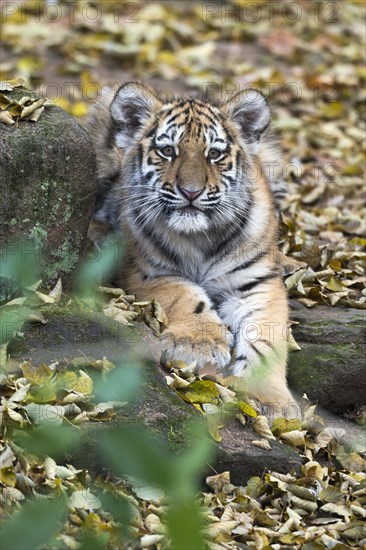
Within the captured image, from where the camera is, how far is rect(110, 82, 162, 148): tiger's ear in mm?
4613

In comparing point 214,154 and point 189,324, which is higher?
point 214,154

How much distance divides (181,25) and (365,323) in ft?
20.0

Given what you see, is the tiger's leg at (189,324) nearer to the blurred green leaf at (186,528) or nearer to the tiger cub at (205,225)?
the tiger cub at (205,225)

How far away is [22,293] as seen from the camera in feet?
12.0

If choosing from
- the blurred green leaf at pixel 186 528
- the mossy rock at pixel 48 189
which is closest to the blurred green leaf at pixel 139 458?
the blurred green leaf at pixel 186 528

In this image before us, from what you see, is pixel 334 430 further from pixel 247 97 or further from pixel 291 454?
pixel 247 97

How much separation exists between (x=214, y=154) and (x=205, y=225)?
15.7 inches

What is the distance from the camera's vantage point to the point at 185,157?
167 inches

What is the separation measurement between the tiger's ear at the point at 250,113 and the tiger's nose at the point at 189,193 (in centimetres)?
72

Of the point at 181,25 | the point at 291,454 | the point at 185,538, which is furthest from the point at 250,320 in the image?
the point at 181,25

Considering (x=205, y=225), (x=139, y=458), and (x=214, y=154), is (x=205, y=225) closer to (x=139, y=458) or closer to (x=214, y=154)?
(x=214, y=154)

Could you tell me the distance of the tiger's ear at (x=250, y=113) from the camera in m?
4.59

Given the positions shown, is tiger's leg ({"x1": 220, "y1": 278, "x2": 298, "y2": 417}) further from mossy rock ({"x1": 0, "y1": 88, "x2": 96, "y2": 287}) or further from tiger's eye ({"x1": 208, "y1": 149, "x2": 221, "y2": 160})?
mossy rock ({"x1": 0, "y1": 88, "x2": 96, "y2": 287})

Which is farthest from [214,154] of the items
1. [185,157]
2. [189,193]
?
[189,193]
